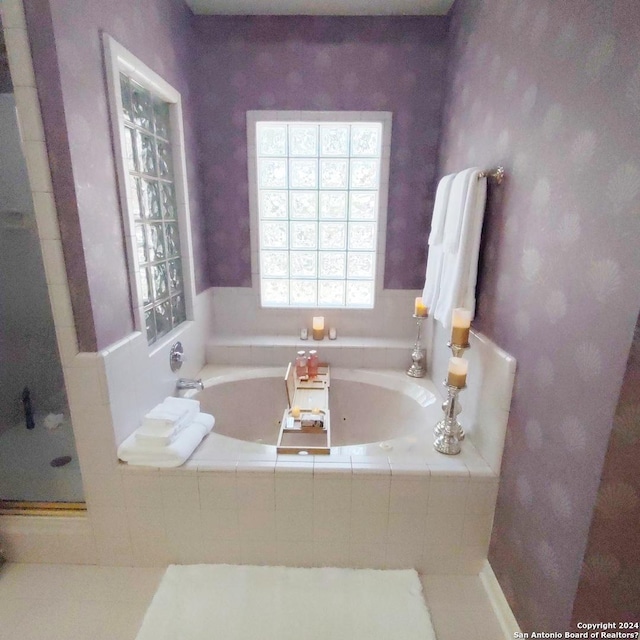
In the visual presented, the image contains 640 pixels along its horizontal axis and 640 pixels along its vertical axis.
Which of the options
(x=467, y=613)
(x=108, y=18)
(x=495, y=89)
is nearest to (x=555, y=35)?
(x=495, y=89)

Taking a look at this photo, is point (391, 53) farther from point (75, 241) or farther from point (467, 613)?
point (467, 613)

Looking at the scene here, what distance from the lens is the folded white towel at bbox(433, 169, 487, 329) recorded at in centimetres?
143

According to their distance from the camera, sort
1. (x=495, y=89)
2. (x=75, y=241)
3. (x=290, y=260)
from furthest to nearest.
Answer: (x=290, y=260) < (x=495, y=89) < (x=75, y=241)

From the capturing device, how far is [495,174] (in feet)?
4.48

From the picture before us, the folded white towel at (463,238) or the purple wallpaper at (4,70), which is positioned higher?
the purple wallpaper at (4,70)

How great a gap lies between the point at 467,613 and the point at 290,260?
199cm

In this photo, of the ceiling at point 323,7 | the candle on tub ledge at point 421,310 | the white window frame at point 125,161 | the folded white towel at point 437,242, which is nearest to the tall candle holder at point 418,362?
the candle on tub ledge at point 421,310

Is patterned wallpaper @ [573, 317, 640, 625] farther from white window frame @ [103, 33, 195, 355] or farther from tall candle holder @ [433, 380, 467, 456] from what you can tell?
white window frame @ [103, 33, 195, 355]

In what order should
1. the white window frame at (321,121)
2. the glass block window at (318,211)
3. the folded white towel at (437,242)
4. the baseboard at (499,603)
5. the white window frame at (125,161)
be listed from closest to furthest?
the baseboard at (499,603) < the white window frame at (125,161) < the folded white towel at (437,242) < the white window frame at (321,121) < the glass block window at (318,211)

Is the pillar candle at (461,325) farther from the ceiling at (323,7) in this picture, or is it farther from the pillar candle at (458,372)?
the ceiling at (323,7)

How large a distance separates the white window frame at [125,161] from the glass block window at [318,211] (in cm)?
49

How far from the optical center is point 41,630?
125 centimetres

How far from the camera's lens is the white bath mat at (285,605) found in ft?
4.01

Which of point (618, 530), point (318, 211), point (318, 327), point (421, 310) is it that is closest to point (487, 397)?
point (618, 530)
